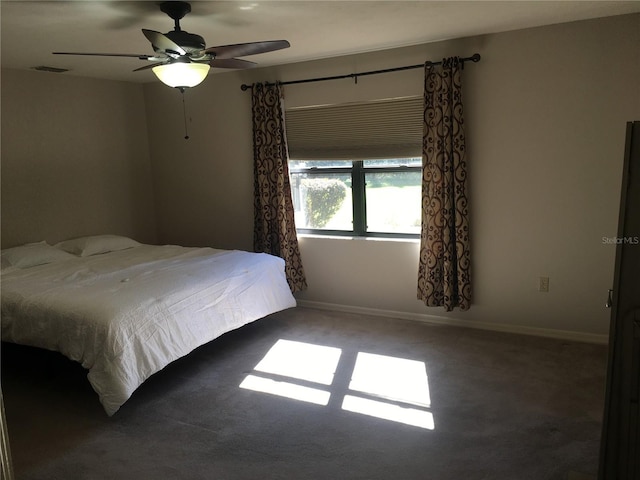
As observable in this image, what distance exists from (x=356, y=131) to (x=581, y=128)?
168 cm

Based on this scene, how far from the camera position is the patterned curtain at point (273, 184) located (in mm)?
4352

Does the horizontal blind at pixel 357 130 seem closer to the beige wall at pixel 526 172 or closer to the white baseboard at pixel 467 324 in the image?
the beige wall at pixel 526 172

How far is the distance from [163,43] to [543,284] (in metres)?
3.03

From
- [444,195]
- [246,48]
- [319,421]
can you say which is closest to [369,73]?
[444,195]

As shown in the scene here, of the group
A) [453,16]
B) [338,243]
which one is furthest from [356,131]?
[453,16]

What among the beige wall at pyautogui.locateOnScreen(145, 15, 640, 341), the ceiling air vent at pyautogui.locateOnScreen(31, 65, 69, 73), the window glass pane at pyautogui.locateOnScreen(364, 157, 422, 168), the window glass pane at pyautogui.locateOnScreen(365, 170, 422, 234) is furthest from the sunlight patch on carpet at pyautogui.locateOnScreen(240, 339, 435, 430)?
the ceiling air vent at pyautogui.locateOnScreen(31, 65, 69, 73)

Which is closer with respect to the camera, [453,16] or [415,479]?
[415,479]

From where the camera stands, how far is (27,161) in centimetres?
416

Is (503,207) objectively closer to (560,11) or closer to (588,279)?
(588,279)

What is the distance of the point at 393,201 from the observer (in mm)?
4199

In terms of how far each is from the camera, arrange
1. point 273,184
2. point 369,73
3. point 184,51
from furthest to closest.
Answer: point 273,184 < point 369,73 < point 184,51

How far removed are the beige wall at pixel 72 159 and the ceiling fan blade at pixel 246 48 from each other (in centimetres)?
243

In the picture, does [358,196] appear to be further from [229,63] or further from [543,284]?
[229,63]

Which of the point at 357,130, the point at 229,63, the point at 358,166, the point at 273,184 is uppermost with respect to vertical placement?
the point at 229,63
